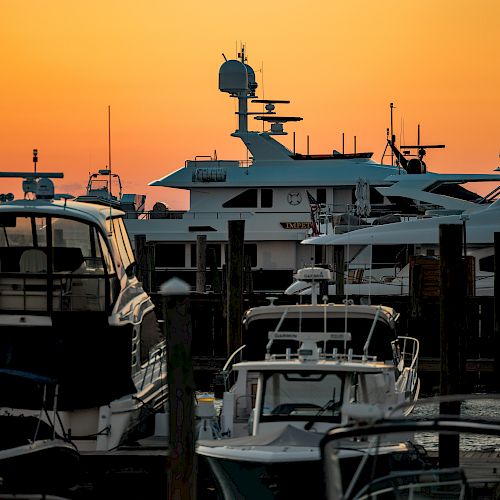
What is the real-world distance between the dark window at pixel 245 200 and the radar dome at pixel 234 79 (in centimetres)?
492

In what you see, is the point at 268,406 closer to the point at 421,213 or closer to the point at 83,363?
the point at 83,363

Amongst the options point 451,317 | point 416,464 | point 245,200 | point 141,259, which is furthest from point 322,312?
point 245,200

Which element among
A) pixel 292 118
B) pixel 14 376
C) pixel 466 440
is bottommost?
pixel 466 440

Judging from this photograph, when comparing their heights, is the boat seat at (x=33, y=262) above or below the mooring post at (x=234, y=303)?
above

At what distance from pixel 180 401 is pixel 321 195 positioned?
1362 inches

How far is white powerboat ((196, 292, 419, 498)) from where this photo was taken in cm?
1564

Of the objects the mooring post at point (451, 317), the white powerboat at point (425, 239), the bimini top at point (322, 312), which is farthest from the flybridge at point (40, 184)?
the white powerboat at point (425, 239)

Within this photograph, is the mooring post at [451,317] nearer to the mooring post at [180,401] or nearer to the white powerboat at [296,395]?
the white powerboat at [296,395]

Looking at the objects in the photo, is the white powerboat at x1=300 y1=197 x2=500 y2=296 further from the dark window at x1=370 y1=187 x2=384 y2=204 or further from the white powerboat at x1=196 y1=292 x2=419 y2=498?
the white powerboat at x1=196 y1=292 x2=419 y2=498

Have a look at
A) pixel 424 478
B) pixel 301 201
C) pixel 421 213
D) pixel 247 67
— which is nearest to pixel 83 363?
pixel 424 478

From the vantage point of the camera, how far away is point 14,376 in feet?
58.0

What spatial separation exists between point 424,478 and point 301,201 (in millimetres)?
35303

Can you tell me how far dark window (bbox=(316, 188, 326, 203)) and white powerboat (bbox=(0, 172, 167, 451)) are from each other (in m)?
29.6

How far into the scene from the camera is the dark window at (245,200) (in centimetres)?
4972
